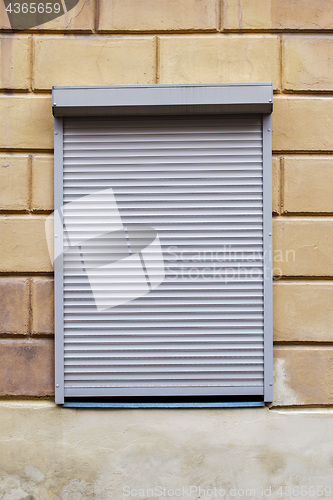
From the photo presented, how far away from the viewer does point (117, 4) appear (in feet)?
14.1

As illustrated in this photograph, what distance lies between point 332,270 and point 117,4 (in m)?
2.80

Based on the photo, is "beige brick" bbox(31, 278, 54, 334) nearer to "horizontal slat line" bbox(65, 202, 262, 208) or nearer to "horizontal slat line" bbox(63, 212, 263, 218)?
"horizontal slat line" bbox(63, 212, 263, 218)

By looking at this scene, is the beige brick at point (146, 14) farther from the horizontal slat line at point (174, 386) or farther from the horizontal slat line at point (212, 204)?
the horizontal slat line at point (174, 386)

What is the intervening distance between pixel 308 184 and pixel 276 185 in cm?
26

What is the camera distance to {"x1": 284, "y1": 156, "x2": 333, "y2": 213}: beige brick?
4.25 metres

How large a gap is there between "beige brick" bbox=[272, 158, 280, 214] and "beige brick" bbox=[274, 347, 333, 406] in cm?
116

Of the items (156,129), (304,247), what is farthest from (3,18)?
Answer: (304,247)

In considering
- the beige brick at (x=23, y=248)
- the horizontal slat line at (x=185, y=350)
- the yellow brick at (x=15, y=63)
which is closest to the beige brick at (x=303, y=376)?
the horizontal slat line at (x=185, y=350)

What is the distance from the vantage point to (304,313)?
4.24 metres

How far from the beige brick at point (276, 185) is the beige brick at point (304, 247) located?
0.44 feet

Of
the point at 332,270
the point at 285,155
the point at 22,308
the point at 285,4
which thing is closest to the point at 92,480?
the point at 22,308

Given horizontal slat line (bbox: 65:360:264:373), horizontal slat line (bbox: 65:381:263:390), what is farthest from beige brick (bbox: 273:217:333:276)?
horizontal slat line (bbox: 65:381:263:390)

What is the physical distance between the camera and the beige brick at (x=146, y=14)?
4.28 meters

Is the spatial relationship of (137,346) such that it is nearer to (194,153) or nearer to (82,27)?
(194,153)
